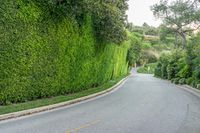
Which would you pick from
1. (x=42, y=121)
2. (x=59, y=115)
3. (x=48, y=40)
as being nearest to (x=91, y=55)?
(x=48, y=40)

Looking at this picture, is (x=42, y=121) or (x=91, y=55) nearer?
(x=42, y=121)

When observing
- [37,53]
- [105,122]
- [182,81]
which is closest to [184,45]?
[182,81]

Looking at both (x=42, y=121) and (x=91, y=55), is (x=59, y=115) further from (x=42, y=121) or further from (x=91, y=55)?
(x=91, y=55)

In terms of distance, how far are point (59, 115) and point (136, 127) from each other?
3219 mm

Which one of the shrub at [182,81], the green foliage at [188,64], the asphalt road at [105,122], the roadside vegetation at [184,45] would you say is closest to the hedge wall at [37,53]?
the asphalt road at [105,122]

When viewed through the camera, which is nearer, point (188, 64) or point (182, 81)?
point (188, 64)

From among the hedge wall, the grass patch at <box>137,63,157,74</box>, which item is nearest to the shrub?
the hedge wall

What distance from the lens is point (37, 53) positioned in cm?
1405

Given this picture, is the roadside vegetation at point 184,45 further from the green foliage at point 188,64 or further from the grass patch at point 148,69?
the grass patch at point 148,69

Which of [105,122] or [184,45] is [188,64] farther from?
[105,122]

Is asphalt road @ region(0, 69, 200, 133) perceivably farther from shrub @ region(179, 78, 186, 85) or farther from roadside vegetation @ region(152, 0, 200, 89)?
shrub @ region(179, 78, 186, 85)

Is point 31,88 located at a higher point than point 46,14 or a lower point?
lower

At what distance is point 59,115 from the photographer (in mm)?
11352

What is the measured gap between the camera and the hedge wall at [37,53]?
40.0 ft
